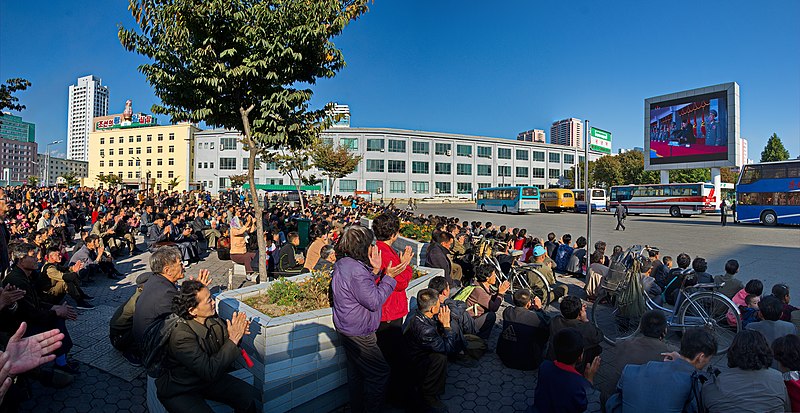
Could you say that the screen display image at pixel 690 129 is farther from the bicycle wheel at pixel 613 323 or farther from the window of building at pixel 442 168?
the bicycle wheel at pixel 613 323

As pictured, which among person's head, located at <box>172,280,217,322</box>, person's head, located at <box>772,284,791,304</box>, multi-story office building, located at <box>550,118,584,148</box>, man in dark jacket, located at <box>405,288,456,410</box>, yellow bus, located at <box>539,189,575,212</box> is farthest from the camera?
multi-story office building, located at <box>550,118,584,148</box>

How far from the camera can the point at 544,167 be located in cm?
7644

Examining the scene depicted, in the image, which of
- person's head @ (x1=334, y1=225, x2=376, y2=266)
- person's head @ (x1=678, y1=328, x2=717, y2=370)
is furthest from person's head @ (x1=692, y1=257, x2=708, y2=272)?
person's head @ (x1=334, y1=225, x2=376, y2=266)

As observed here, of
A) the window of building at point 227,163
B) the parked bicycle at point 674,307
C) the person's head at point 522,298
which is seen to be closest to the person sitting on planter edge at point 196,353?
the person's head at point 522,298

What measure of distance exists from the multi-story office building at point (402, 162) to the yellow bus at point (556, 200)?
2308 cm

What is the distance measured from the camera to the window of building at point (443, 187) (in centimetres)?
6806

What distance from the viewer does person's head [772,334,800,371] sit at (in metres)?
3.05

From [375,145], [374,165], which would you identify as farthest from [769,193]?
[375,145]

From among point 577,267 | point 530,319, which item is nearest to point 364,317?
point 530,319

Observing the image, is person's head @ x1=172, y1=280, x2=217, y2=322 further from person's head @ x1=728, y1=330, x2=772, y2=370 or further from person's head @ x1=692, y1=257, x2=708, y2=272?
person's head @ x1=692, y1=257, x2=708, y2=272

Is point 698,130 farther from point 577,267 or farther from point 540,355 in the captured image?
point 540,355

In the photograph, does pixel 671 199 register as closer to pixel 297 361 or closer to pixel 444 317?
pixel 444 317

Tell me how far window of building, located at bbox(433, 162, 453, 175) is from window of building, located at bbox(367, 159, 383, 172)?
358 inches

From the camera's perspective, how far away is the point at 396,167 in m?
65.5
